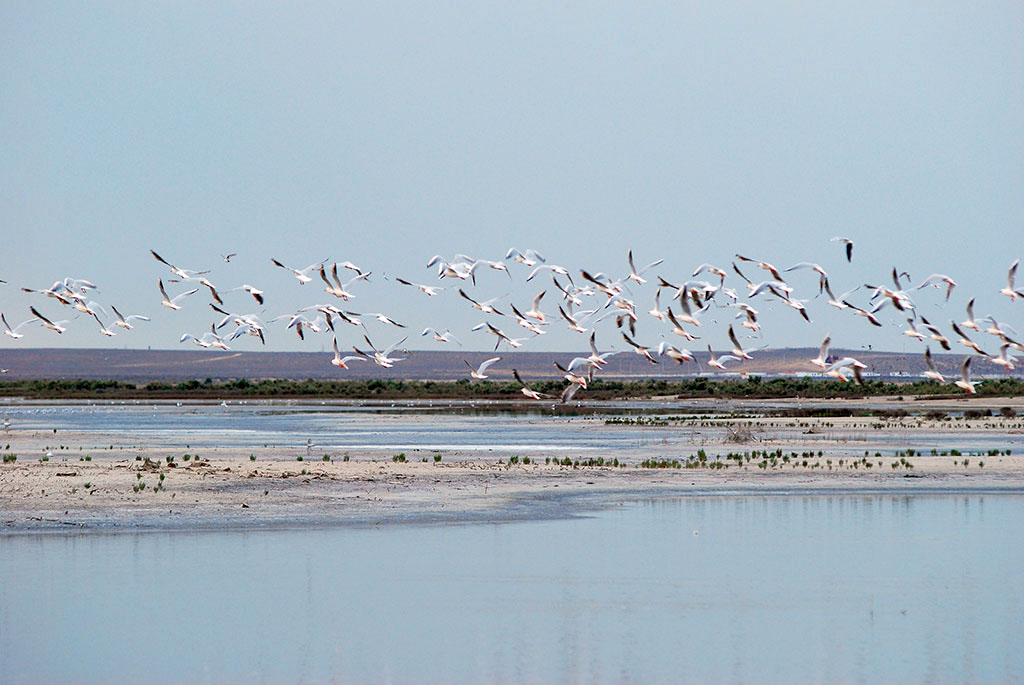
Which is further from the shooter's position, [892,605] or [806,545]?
[806,545]

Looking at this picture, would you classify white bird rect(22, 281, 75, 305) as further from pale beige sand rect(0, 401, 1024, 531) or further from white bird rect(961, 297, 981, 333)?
white bird rect(961, 297, 981, 333)

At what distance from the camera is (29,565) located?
17.4 meters

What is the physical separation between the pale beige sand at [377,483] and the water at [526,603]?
6.01 feet

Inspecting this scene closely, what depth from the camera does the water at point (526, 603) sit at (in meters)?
12.6

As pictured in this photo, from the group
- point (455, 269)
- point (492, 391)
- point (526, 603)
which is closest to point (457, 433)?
point (455, 269)

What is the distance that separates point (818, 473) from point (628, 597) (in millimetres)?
15878

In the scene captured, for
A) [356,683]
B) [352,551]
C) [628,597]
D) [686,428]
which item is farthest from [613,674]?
[686,428]

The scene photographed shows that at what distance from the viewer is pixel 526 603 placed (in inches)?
608

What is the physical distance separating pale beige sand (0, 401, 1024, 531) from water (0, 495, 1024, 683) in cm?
183

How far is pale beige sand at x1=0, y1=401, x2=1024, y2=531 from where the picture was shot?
74.6 ft

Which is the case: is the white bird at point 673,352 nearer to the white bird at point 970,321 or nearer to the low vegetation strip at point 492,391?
the white bird at point 970,321

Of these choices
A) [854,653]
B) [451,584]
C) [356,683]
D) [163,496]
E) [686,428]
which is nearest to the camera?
[356,683]

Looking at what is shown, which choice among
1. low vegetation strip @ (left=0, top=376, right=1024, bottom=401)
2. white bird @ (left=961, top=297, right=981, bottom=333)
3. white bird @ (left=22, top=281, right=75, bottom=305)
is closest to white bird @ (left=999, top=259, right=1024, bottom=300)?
white bird @ (left=961, top=297, right=981, bottom=333)

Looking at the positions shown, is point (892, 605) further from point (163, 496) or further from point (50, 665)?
point (163, 496)
